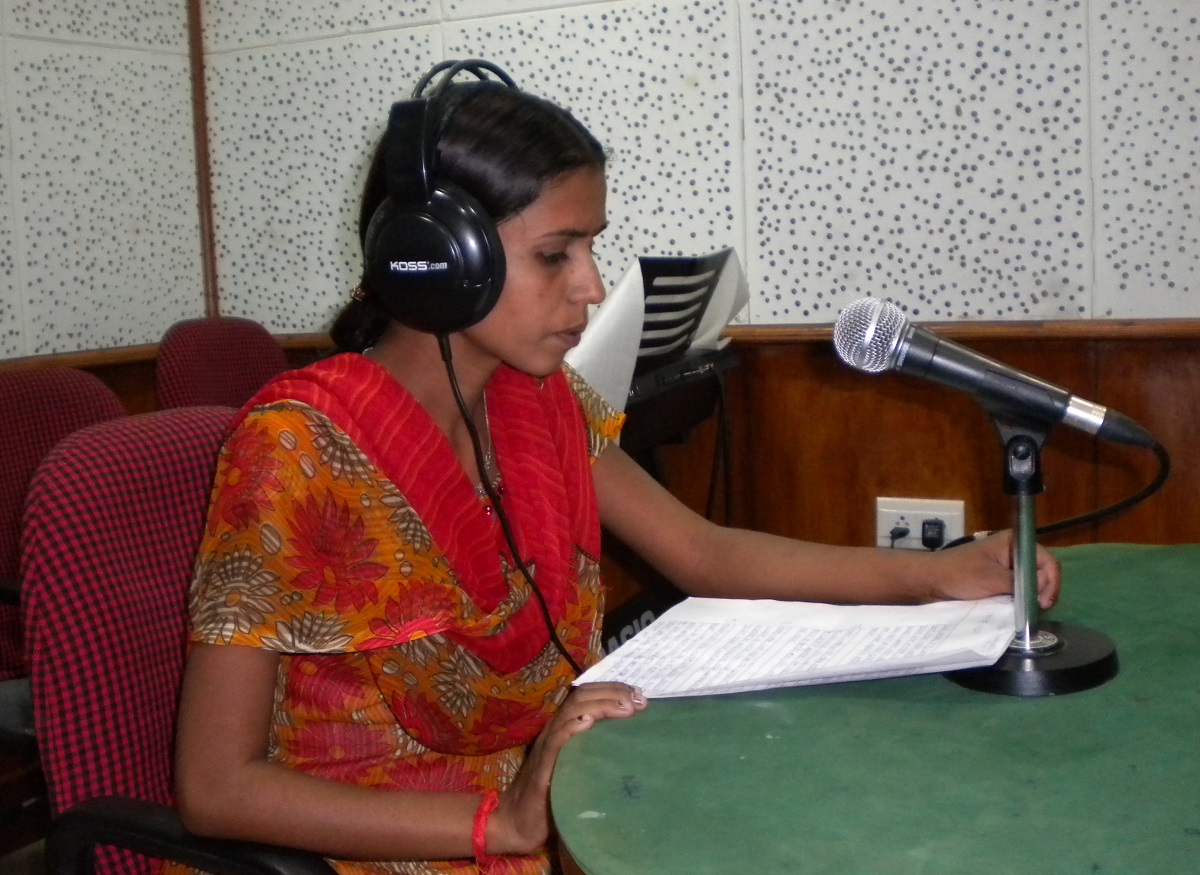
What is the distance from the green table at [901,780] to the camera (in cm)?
63

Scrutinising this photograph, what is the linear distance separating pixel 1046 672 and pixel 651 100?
1.69m

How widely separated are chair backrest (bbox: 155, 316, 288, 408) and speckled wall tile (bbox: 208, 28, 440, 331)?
283mm

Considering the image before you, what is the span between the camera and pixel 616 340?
→ 5.66ft

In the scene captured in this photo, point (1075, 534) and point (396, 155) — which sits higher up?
point (396, 155)

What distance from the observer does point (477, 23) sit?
2.43 m

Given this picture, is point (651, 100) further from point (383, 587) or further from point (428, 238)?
point (383, 587)

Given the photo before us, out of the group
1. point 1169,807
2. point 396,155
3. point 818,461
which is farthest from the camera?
point 818,461

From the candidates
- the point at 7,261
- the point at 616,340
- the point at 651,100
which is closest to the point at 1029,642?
the point at 616,340

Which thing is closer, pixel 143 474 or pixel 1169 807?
pixel 1169 807

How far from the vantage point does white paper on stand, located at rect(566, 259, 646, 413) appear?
1698mm

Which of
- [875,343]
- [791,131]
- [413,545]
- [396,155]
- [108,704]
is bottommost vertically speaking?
[108,704]

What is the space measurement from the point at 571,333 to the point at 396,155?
0.73ft

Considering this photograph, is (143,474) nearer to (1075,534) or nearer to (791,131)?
(791,131)

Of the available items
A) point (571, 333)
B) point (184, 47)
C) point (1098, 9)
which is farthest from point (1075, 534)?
point (184, 47)
